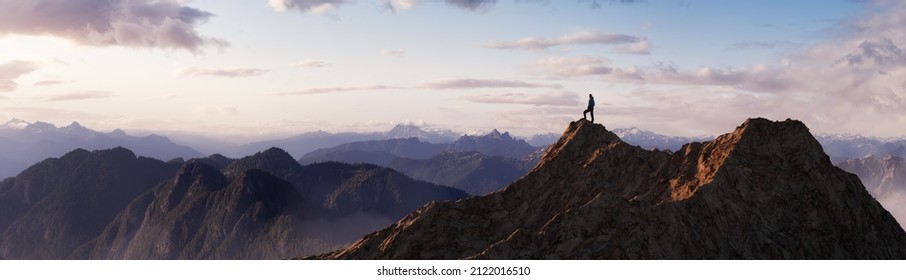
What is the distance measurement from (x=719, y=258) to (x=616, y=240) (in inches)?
345

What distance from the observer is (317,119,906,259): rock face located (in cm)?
6375

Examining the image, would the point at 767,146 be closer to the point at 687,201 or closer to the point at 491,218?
the point at 687,201

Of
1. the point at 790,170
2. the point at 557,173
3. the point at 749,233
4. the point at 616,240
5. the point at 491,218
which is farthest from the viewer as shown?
the point at 557,173

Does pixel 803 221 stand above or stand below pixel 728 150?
below

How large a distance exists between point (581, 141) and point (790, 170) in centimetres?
2575

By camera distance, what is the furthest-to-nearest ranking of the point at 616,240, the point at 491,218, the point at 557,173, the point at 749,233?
the point at 557,173, the point at 491,218, the point at 749,233, the point at 616,240

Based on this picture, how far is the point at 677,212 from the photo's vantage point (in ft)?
212

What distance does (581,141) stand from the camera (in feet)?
305

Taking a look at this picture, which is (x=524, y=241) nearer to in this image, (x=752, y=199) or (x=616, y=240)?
(x=616, y=240)

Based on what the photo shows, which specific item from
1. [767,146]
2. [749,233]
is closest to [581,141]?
[767,146]

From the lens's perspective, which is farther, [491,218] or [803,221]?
[491,218]

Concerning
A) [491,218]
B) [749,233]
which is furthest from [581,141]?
[749,233]

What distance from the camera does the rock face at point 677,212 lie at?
209ft

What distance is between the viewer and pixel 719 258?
6397 cm
